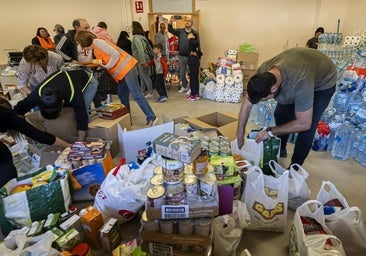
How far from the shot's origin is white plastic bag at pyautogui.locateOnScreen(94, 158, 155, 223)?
5.08 feet

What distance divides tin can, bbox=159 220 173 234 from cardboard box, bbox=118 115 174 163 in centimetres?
106

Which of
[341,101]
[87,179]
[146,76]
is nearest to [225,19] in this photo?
[146,76]

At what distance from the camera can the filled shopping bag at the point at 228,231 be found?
137 cm

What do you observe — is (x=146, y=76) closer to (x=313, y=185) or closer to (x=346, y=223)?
(x=313, y=185)

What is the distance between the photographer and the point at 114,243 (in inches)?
59.8

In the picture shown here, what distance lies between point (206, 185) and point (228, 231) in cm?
48

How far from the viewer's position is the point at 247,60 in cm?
481

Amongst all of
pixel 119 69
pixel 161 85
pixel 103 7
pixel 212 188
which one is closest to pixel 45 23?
pixel 103 7

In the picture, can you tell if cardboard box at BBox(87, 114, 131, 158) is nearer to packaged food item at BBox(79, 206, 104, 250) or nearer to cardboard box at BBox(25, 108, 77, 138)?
cardboard box at BBox(25, 108, 77, 138)

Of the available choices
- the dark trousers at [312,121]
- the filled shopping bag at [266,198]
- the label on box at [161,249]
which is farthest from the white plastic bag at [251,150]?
the label on box at [161,249]

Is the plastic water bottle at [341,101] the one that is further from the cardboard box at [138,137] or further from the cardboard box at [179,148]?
the cardboard box at [179,148]

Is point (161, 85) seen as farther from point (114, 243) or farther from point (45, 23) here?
point (114, 243)

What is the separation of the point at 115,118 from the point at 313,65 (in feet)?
6.03

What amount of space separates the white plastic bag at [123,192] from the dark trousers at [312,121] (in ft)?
4.05
